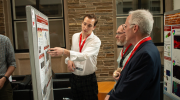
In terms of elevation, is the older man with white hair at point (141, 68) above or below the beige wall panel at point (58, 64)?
above

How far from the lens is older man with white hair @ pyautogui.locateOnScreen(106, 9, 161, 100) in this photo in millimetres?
1029

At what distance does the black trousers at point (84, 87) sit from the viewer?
6.90 ft

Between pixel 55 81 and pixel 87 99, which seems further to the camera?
pixel 55 81

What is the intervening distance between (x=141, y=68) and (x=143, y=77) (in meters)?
0.07

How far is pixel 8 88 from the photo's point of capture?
1794mm

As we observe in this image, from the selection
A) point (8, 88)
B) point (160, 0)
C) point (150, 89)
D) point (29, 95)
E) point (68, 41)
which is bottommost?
point (29, 95)

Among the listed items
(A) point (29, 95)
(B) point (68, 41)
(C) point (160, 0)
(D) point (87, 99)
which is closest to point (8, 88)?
(A) point (29, 95)

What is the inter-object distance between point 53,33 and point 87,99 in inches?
119

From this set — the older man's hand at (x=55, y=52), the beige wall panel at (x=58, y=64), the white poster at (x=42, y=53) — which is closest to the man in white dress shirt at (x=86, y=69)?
the older man's hand at (x=55, y=52)

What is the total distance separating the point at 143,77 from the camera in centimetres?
103

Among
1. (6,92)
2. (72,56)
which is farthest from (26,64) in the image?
(72,56)

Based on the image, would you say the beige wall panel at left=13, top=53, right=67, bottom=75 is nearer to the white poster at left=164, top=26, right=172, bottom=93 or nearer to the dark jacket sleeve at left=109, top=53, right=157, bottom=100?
the white poster at left=164, top=26, right=172, bottom=93

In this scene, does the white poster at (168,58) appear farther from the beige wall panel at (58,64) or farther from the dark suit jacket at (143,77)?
the beige wall panel at (58,64)

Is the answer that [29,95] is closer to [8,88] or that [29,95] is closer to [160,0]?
[8,88]
